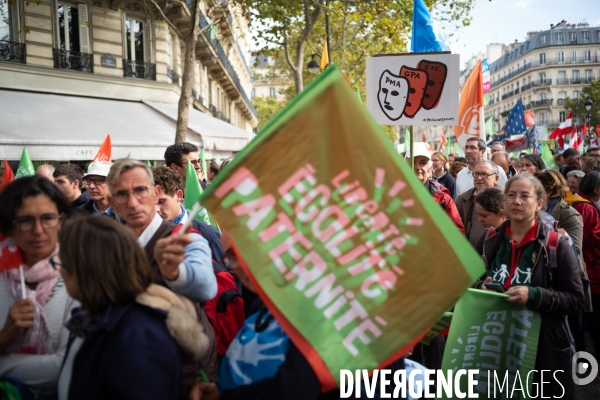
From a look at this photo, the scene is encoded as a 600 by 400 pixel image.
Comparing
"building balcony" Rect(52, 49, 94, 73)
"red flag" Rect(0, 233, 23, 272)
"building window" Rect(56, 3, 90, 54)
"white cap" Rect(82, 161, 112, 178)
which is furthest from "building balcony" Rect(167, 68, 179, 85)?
"red flag" Rect(0, 233, 23, 272)

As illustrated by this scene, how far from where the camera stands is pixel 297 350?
6.38 ft

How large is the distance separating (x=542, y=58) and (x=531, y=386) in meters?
90.8

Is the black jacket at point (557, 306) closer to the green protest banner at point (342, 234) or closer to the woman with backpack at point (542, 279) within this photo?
the woman with backpack at point (542, 279)

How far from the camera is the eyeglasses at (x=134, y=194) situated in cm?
289

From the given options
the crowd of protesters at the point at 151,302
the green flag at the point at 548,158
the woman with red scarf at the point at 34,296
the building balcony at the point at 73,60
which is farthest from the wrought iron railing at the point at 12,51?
the woman with red scarf at the point at 34,296

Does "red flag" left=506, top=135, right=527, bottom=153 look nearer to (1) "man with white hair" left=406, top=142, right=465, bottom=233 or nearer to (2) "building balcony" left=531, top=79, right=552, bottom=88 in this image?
(1) "man with white hair" left=406, top=142, right=465, bottom=233

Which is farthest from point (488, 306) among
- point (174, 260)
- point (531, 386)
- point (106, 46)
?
point (106, 46)

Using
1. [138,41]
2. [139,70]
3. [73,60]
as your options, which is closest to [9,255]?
[73,60]

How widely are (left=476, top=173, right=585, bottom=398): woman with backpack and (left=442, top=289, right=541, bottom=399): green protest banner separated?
8 cm

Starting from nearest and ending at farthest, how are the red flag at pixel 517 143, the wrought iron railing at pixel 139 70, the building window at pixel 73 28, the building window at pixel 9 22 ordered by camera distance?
the building window at pixel 9 22
the red flag at pixel 517 143
the building window at pixel 73 28
the wrought iron railing at pixel 139 70

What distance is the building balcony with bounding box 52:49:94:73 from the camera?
15484mm

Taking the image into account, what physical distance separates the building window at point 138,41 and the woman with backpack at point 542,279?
1628cm

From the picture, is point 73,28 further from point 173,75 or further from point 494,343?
point 494,343

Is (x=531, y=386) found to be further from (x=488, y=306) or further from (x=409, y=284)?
(x=409, y=284)
